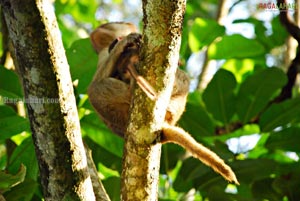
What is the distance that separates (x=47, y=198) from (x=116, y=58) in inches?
48.5

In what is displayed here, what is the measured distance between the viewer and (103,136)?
12.3 feet

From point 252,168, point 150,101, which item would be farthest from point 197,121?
point 150,101

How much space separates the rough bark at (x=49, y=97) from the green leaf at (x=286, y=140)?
5.35 ft

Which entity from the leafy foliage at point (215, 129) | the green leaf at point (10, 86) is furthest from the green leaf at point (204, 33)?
the green leaf at point (10, 86)

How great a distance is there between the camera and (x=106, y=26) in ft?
15.3

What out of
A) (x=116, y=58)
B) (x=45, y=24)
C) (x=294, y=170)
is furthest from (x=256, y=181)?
(x=45, y=24)

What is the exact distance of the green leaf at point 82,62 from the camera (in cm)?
377

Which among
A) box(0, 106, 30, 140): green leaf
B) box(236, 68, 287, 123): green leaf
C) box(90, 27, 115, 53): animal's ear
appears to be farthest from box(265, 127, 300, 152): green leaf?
box(0, 106, 30, 140): green leaf

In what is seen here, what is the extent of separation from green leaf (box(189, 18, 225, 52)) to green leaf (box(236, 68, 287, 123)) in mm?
473

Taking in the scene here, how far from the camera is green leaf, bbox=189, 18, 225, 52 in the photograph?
4.30m

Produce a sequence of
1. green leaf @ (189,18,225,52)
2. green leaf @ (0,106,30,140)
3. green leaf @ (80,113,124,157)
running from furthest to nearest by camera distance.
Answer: green leaf @ (189,18,225,52) < green leaf @ (80,113,124,157) < green leaf @ (0,106,30,140)

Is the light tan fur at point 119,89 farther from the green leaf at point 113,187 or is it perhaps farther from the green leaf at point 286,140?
the green leaf at point 286,140

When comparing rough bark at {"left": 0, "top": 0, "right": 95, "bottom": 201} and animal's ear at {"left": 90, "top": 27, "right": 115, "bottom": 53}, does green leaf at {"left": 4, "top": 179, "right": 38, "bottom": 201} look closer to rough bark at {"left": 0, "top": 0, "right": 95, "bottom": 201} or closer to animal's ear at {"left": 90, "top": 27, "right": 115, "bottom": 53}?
rough bark at {"left": 0, "top": 0, "right": 95, "bottom": 201}

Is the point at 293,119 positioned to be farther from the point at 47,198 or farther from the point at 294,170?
the point at 47,198
